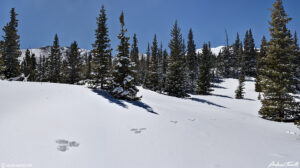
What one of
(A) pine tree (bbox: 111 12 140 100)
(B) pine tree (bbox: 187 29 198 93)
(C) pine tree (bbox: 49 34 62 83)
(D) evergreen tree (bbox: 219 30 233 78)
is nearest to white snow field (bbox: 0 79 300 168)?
(A) pine tree (bbox: 111 12 140 100)

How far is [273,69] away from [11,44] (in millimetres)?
41513

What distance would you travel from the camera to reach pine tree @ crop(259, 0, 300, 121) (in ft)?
50.4

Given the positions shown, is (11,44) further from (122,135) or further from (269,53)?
(269,53)

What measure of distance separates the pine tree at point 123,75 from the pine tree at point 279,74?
14532 mm

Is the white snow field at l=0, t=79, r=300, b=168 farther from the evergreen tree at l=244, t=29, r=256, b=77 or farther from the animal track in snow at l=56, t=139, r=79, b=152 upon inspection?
the evergreen tree at l=244, t=29, r=256, b=77

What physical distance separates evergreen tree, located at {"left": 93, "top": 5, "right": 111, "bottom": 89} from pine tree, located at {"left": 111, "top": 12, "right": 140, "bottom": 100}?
2.43m

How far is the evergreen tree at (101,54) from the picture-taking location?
18.8m

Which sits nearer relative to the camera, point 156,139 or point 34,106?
point 156,139

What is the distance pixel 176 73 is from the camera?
2933 cm

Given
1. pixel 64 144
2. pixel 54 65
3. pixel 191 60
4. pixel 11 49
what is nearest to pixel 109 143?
pixel 64 144

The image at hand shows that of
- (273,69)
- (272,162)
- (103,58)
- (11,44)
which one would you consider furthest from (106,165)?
(11,44)

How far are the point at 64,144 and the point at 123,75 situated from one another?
433 inches

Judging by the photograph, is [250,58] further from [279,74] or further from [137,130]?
[137,130]

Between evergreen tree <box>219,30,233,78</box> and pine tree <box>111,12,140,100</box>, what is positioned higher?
evergreen tree <box>219,30,233,78</box>
